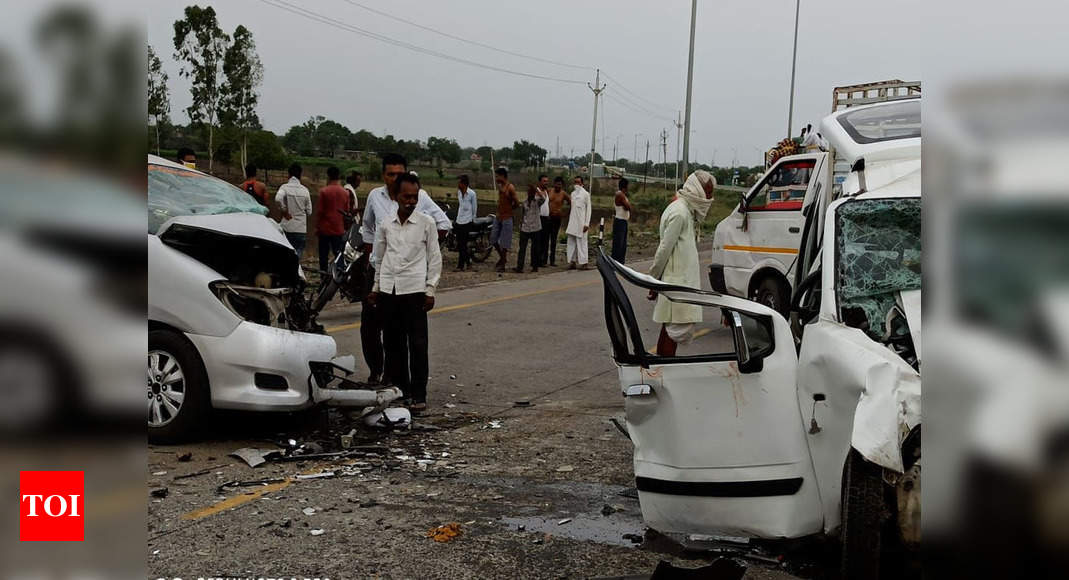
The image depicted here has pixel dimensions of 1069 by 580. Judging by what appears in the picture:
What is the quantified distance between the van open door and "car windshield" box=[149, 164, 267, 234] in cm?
334

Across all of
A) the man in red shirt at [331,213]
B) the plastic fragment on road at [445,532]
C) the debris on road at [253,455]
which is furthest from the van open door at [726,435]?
the man in red shirt at [331,213]

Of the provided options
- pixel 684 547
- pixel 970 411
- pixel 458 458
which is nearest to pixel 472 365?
pixel 458 458

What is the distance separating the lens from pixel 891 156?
16.9ft

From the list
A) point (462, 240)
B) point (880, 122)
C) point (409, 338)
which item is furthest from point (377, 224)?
point (462, 240)

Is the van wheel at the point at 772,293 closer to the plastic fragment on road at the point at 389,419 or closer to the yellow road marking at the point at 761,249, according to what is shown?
the yellow road marking at the point at 761,249

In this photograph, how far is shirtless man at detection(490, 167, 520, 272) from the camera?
18312 millimetres

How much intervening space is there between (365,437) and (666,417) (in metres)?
3.02

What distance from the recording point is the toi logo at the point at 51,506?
1231 millimetres

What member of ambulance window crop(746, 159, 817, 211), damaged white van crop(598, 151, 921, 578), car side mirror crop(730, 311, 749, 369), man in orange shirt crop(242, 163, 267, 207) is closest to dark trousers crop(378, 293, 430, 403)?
damaged white van crop(598, 151, 921, 578)

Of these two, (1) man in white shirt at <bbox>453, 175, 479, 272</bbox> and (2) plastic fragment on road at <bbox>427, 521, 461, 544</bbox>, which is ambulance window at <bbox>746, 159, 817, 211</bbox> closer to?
(2) plastic fragment on road at <bbox>427, 521, 461, 544</bbox>

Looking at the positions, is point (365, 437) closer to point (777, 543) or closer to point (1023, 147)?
point (777, 543)

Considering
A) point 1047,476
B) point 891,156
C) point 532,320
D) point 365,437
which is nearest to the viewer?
point 1047,476

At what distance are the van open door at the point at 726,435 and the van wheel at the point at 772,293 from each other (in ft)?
22.5

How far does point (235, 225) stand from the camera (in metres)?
6.48
